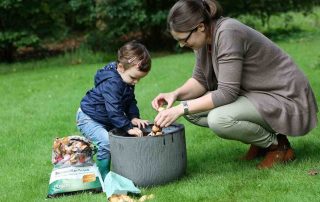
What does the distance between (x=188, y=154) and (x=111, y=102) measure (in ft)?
3.34

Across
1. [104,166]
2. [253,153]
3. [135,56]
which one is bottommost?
[253,153]

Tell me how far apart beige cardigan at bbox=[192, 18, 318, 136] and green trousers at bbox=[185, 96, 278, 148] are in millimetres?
48

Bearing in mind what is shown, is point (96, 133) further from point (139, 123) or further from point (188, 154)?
point (188, 154)

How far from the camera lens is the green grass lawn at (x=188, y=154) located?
3.56 m

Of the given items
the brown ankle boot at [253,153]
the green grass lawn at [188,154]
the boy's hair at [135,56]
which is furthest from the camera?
the brown ankle boot at [253,153]

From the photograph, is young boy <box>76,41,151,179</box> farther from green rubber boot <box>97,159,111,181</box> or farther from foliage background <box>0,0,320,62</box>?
foliage background <box>0,0,320,62</box>

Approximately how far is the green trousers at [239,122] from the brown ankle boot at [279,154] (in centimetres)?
20

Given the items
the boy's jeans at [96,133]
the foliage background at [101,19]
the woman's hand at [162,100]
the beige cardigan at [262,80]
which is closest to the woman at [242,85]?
the beige cardigan at [262,80]

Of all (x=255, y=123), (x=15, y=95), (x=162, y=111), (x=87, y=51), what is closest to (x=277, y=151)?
(x=255, y=123)

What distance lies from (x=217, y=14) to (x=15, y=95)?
474 centimetres

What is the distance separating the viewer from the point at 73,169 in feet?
12.3

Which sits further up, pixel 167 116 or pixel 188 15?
pixel 188 15

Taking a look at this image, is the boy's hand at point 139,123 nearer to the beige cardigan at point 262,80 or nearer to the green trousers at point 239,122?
the green trousers at point 239,122

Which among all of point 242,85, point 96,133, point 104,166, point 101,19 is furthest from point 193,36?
point 101,19
